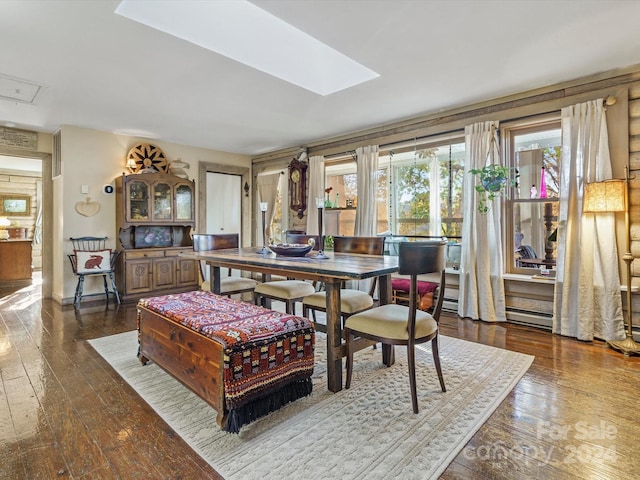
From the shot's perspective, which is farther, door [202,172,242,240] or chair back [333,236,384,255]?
door [202,172,242,240]

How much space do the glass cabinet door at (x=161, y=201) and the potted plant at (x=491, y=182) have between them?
4.40m

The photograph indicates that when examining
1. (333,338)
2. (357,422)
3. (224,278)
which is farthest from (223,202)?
(357,422)

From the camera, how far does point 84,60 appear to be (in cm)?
290

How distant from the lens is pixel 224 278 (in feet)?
11.9

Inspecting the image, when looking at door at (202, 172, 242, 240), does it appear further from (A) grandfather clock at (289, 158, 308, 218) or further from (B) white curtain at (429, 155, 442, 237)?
(B) white curtain at (429, 155, 442, 237)

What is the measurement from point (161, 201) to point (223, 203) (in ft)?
4.86

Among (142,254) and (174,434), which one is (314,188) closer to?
(142,254)

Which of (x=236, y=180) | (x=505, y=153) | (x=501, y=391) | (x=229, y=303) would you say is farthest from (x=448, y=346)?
(x=236, y=180)

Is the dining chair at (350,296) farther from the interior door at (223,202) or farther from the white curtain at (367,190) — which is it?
the interior door at (223,202)

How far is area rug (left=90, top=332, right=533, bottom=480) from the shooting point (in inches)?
61.4

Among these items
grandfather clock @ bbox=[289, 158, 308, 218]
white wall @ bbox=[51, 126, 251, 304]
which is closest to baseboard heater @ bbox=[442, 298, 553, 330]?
grandfather clock @ bbox=[289, 158, 308, 218]

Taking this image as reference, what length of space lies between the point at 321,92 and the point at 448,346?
2.81 m

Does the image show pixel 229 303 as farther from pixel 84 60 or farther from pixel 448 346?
pixel 84 60

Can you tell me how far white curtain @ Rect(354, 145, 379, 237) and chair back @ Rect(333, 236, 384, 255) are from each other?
1.54 metres
